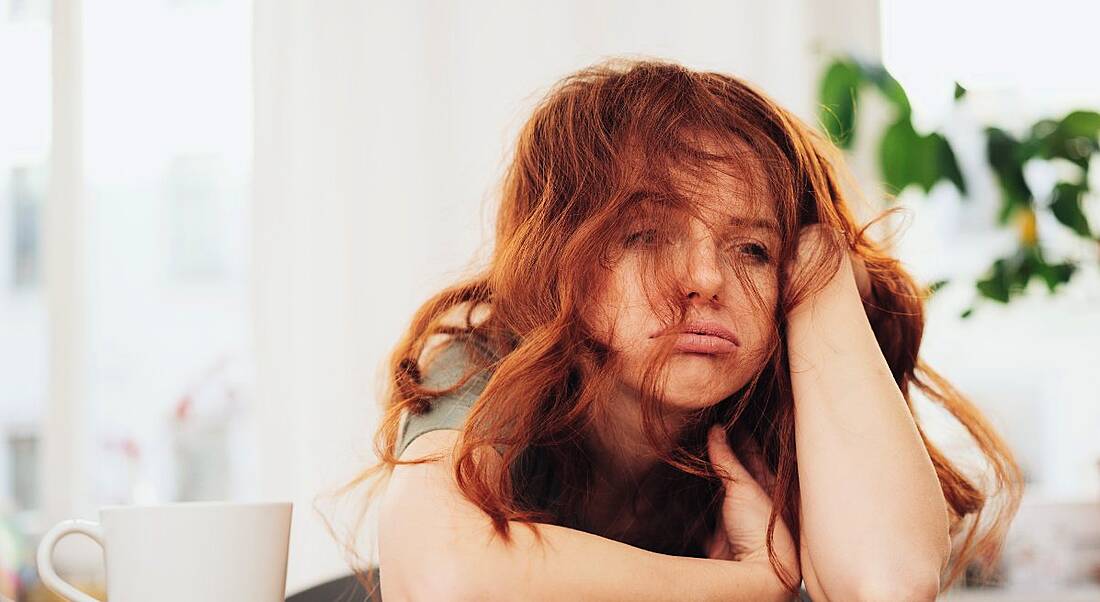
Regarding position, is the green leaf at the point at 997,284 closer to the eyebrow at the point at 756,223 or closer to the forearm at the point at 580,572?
the eyebrow at the point at 756,223

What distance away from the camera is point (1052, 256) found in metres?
1.71

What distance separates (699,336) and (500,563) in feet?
0.69

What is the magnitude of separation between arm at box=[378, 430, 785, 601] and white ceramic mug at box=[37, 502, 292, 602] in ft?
0.27

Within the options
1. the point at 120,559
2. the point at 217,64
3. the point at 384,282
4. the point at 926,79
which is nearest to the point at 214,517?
the point at 120,559

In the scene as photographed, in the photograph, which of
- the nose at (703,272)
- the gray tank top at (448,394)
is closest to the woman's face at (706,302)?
the nose at (703,272)

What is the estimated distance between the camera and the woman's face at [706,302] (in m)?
0.73

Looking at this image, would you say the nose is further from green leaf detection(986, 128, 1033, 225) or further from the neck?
green leaf detection(986, 128, 1033, 225)

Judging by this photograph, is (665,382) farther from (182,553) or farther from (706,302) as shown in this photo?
(182,553)

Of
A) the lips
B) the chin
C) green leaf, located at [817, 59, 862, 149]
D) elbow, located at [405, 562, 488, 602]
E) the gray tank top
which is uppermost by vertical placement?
green leaf, located at [817, 59, 862, 149]

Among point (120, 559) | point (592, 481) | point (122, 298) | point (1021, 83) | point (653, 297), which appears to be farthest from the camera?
point (1021, 83)

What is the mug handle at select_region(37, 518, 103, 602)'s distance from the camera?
0.59m

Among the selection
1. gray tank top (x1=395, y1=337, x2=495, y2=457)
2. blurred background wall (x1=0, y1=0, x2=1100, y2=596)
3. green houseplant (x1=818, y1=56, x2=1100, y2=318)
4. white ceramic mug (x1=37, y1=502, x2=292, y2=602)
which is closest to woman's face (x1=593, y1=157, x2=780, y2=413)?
gray tank top (x1=395, y1=337, x2=495, y2=457)

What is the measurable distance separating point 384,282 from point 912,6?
3.83 feet

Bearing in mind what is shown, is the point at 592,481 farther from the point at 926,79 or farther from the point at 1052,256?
the point at 926,79
